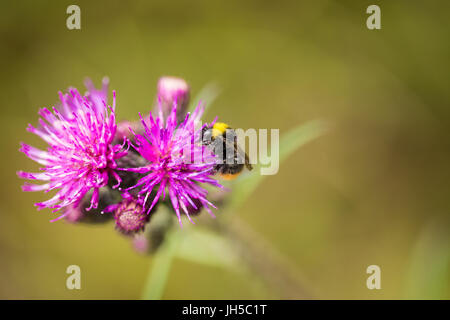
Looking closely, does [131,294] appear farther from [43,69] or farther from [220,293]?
[43,69]

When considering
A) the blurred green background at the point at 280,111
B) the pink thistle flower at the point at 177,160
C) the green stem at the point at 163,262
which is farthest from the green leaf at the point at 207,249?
the pink thistle flower at the point at 177,160

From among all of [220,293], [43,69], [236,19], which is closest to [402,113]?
[236,19]

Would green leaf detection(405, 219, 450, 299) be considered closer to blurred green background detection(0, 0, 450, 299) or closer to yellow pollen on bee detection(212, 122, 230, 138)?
blurred green background detection(0, 0, 450, 299)

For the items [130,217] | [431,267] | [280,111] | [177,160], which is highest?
[280,111]

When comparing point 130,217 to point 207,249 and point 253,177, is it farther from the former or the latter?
point 207,249

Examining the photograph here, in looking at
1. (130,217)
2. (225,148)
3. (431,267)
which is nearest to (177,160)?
(225,148)

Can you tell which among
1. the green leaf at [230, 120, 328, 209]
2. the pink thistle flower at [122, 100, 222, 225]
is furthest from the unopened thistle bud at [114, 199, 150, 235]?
the green leaf at [230, 120, 328, 209]
